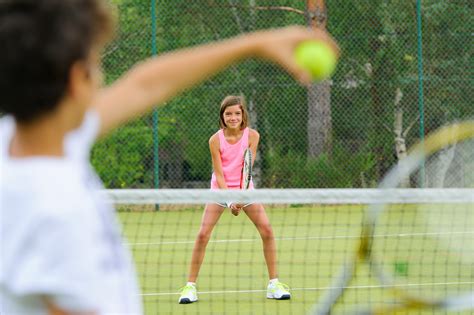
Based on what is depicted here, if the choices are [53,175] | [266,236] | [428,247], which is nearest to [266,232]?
[266,236]

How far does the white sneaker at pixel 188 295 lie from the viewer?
23.0 feet

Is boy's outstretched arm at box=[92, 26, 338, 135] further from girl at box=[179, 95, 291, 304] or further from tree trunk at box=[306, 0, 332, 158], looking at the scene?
tree trunk at box=[306, 0, 332, 158]

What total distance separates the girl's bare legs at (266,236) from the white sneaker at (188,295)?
492 millimetres

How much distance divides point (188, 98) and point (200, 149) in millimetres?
717

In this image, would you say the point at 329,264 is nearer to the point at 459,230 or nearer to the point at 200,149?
the point at 459,230

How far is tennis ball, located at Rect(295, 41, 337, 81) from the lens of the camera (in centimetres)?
188

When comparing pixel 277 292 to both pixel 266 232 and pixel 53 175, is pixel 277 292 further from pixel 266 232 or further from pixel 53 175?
pixel 53 175

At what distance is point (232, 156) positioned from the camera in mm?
7699

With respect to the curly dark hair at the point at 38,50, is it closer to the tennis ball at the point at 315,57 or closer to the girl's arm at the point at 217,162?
the tennis ball at the point at 315,57

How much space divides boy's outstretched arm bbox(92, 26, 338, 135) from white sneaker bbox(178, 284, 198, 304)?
507cm

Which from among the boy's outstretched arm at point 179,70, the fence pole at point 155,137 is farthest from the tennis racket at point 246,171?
the fence pole at point 155,137

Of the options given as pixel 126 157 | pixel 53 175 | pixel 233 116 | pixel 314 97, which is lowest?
pixel 53 175

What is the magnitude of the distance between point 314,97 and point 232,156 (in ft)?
22.6

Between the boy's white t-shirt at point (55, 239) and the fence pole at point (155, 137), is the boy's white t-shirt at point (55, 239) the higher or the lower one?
the lower one
